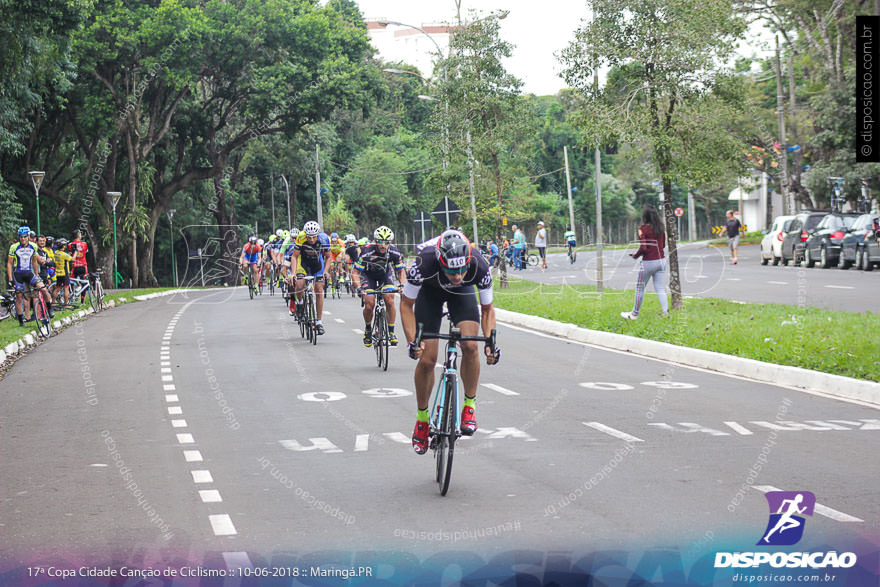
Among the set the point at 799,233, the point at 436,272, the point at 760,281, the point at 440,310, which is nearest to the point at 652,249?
the point at 440,310

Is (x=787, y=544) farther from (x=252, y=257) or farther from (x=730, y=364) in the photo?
(x=252, y=257)

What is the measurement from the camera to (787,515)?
7.15 m

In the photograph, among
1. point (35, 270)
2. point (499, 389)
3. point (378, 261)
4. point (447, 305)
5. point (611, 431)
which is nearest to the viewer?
point (447, 305)

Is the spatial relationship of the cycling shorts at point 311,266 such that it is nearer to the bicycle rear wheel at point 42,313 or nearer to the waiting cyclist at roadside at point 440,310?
the bicycle rear wheel at point 42,313

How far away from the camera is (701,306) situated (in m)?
22.6

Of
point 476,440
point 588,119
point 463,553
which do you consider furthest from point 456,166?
point 463,553

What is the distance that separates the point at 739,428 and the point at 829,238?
29.2 metres

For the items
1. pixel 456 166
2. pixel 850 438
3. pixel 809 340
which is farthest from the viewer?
pixel 456 166

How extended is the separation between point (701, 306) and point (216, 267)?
4737 cm

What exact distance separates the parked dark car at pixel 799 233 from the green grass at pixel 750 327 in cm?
1599

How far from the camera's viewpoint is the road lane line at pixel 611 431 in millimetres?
10164

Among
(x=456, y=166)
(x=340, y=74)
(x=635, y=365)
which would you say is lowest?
(x=635, y=365)

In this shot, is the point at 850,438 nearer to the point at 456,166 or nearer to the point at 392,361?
the point at 392,361

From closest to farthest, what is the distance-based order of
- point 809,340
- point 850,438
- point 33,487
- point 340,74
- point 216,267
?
point 33,487 < point 850,438 < point 809,340 < point 340,74 < point 216,267
